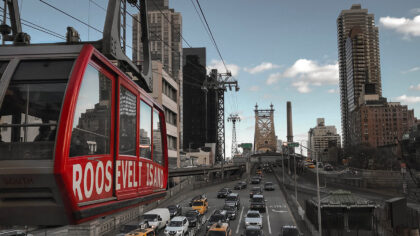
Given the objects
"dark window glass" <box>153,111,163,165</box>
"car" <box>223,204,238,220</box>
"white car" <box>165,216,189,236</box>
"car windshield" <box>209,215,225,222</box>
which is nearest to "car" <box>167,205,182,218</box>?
"car" <box>223,204,238,220</box>

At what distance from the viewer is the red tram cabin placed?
14.2ft

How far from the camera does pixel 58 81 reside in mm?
4684

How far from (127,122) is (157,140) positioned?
2937mm

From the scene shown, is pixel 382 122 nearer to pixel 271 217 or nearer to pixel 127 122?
pixel 271 217

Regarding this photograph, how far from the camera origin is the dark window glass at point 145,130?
25.1ft

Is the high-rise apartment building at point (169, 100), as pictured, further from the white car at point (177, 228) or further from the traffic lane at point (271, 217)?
the white car at point (177, 228)

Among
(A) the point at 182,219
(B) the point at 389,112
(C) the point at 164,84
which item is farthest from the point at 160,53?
(A) the point at 182,219

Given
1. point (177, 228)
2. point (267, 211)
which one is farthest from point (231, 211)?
point (177, 228)

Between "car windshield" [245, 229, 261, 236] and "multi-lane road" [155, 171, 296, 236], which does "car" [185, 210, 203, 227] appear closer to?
"multi-lane road" [155, 171, 296, 236]

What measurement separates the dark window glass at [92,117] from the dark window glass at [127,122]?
1.71 ft

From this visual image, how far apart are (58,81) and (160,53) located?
7447 inches

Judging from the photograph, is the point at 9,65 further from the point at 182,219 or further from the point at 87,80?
the point at 182,219

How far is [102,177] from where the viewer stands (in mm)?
5344

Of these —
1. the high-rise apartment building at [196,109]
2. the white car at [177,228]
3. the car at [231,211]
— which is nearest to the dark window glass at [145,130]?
the white car at [177,228]
